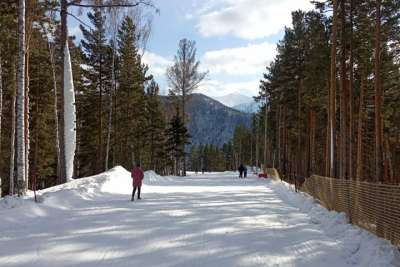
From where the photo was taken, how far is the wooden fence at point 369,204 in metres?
9.39

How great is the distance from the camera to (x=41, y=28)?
27.1 metres

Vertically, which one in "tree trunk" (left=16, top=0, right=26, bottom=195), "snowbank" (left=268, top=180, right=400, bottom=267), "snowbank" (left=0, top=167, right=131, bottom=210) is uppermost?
"tree trunk" (left=16, top=0, right=26, bottom=195)

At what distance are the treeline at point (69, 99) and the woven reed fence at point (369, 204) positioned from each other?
409 inches

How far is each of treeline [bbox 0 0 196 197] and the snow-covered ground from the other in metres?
7.39

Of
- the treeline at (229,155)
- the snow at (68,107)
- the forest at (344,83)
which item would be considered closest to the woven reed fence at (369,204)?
the forest at (344,83)

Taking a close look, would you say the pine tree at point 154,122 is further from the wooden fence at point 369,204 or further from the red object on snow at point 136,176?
the wooden fence at point 369,204

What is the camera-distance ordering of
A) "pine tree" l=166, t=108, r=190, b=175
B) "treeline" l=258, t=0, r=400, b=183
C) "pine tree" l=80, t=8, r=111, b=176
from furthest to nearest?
"pine tree" l=166, t=108, r=190, b=175, "pine tree" l=80, t=8, r=111, b=176, "treeline" l=258, t=0, r=400, b=183

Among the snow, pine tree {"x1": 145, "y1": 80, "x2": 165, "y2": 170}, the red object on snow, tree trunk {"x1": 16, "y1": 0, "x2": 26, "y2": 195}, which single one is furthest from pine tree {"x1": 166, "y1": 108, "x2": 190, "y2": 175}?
tree trunk {"x1": 16, "y1": 0, "x2": 26, "y2": 195}

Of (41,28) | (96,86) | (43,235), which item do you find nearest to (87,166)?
(96,86)

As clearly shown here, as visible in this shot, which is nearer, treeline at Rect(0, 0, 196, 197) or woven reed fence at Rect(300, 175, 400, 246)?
woven reed fence at Rect(300, 175, 400, 246)

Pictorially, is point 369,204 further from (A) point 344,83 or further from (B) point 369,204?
(A) point 344,83

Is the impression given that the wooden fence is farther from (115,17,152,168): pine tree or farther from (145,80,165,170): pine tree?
(145,80,165,170): pine tree

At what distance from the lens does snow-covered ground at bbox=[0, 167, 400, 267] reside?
8.44 metres

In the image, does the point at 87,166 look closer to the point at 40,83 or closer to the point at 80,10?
the point at 40,83
